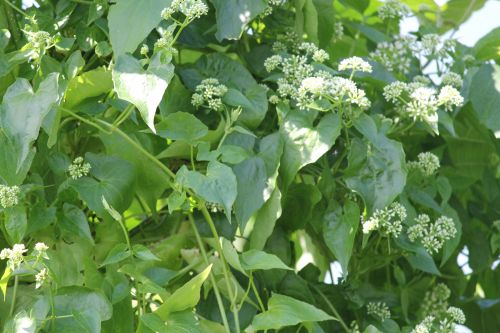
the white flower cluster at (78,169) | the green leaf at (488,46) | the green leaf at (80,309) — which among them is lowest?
the green leaf at (80,309)

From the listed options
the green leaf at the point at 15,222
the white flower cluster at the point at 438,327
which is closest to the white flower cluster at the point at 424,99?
the white flower cluster at the point at 438,327

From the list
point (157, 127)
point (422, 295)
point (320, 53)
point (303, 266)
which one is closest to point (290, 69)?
point (320, 53)

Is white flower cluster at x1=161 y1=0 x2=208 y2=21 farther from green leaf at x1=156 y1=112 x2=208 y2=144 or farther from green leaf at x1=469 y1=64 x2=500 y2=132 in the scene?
green leaf at x1=469 y1=64 x2=500 y2=132

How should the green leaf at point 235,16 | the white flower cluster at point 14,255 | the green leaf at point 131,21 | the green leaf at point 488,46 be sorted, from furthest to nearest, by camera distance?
the green leaf at point 488,46 → the green leaf at point 235,16 → the green leaf at point 131,21 → the white flower cluster at point 14,255

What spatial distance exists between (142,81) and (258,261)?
8.8 inches

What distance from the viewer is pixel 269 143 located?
3.67 ft

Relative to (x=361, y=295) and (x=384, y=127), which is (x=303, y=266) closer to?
(x=361, y=295)

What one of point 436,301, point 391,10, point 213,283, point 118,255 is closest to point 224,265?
point 213,283

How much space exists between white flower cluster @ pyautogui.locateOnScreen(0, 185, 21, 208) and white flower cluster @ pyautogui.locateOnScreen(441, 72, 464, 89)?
0.61 meters

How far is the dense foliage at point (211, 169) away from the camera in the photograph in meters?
1.01

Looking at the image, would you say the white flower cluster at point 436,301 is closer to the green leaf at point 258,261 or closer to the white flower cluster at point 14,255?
the green leaf at point 258,261

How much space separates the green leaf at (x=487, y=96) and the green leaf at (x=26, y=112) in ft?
1.90

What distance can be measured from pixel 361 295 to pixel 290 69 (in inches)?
13.4

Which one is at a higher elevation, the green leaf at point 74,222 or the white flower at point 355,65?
the white flower at point 355,65
